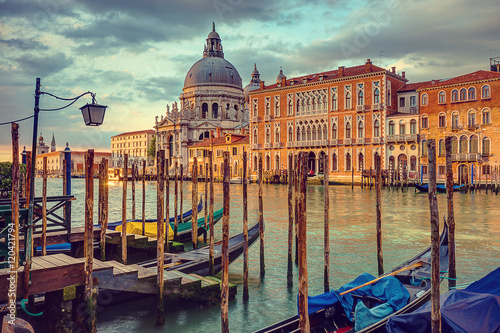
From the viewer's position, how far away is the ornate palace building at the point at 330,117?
26094 millimetres

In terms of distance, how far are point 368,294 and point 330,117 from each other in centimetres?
2493

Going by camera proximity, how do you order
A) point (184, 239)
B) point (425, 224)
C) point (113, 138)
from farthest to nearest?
point (113, 138), point (425, 224), point (184, 239)

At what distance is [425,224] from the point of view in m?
10.9

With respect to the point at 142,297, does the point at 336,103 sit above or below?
above

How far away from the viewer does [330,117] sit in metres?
28.2

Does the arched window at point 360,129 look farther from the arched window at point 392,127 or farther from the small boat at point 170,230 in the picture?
the small boat at point 170,230

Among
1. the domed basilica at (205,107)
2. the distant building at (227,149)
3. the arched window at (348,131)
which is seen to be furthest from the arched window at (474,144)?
the domed basilica at (205,107)

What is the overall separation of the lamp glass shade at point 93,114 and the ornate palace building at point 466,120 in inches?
832

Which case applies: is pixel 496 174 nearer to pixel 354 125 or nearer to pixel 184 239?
pixel 354 125

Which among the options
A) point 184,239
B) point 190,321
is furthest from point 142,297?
point 184,239

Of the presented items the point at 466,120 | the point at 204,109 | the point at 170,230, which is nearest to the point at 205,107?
the point at 204,109

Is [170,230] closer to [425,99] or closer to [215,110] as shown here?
[425,99]

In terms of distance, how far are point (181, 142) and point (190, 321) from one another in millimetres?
41348

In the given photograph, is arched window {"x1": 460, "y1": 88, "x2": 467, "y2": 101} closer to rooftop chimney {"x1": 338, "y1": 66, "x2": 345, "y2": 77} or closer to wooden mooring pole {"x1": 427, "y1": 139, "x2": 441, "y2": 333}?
rooftop chimney {"x1": 338, "y1": 66, "x2": 345, "y2": 77}
